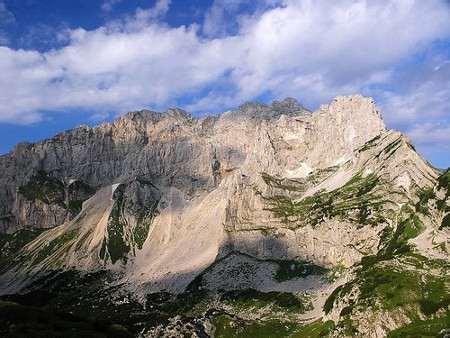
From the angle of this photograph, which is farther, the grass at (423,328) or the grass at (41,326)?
the grass at (423,328)

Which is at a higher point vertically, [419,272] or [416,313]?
[419,272]

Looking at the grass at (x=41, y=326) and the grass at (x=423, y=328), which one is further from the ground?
the grass at (x=41, y=326)

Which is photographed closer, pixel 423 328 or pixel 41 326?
pixel 41 326

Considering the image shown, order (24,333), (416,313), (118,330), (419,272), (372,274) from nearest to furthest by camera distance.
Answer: (24,333) < (118,330) < (416,313) < (419,272) < (372,274)

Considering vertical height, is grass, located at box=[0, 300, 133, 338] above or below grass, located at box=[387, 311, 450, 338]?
above

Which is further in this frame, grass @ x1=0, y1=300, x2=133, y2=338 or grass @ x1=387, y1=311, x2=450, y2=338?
grass @ x1=387, y1=311, x2=450, y2=338

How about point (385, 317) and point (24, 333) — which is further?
point (385, 317)

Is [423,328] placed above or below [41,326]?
below

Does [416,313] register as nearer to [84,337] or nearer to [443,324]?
[443,324]

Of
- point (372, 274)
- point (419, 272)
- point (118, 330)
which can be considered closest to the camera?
point (118, 330)

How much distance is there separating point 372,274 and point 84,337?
12229cm

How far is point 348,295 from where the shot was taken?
184 meters

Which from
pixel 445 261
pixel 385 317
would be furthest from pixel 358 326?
pixel 445 261

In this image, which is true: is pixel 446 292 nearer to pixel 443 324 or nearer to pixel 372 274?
pixel 443 324
